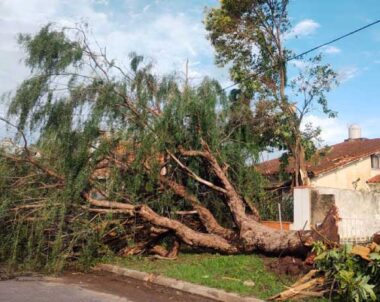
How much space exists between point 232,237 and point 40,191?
4914mm

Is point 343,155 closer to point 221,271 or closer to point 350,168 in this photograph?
point 350,168

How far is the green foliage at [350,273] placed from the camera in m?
6.81

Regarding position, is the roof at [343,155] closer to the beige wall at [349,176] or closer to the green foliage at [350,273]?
the beige wall at [349,176]

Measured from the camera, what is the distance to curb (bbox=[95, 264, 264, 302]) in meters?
7.99

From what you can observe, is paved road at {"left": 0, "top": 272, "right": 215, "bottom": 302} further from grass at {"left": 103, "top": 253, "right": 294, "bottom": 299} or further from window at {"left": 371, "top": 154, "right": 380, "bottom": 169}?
window at {"left": 371, "top": 154, "right": 380, "bottom": 169}

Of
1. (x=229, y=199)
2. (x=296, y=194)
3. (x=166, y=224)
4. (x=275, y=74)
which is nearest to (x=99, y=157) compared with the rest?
(x=166, y=224)

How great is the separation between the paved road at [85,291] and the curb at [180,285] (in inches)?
6.1

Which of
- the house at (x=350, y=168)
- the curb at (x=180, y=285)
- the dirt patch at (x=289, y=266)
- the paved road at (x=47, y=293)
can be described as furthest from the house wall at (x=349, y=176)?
the paved road at (x=47, y=293)

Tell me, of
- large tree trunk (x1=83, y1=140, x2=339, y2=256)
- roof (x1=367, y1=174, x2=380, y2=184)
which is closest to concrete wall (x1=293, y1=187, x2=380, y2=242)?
large tree trunk (x1=83, y1=140, x2=339, y2=256)

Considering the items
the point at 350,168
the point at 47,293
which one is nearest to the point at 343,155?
the point at 350,168

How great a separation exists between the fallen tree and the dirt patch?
0.71 m

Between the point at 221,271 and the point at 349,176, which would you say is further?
the point at 349,176

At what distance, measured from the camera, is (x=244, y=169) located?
13.4 m

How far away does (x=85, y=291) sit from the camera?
8711mm
